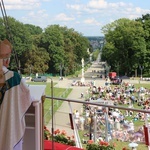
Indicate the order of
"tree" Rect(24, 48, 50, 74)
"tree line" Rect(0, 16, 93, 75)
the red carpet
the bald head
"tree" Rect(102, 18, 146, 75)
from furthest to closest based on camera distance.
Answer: "tree" Rect(24, 48, 50, 74) → "tree line" Rect(0, 16, 93, 75) → "tree" Rect(102, 18, 146, 75) → the red carpet → the bald head

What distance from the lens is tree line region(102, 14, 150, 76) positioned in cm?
2727

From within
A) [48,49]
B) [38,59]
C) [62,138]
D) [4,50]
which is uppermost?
[4,50]

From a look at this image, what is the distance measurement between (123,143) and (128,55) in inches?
→ 1025

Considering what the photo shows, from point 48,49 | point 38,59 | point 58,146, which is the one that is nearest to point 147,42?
point 48,49

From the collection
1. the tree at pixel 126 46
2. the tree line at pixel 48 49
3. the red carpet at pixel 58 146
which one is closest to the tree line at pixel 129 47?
the tree at pixel 126 46

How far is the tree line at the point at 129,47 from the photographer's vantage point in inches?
1073

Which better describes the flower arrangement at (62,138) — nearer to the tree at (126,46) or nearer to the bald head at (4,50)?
the bald head at (4,50)

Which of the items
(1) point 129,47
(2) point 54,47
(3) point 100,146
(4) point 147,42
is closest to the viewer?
(3) point 100,146

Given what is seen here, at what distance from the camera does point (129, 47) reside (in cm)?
2769

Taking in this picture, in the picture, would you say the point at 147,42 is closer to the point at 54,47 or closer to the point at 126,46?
the point at 126,46

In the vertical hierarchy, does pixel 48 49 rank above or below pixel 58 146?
below

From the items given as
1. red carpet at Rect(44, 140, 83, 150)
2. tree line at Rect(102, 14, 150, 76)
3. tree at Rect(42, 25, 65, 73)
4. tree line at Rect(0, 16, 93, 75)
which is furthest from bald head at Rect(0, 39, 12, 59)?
tree at Rect(42, 25, 65, 73)

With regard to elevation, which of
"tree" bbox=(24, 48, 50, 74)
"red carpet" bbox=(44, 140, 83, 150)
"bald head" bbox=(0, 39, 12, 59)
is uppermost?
"bald head" bbox=(0, 39, 12, 59)

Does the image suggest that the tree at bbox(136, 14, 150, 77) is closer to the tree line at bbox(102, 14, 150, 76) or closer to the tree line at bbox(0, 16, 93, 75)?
the tree line at bbox(102, 14, 150, 76)
